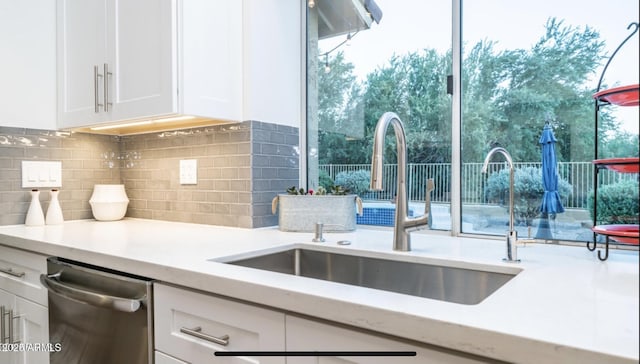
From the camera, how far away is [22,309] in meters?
1.60

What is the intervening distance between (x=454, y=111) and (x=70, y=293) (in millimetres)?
1482

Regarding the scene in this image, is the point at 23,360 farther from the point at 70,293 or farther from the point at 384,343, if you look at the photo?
the point at 384,343

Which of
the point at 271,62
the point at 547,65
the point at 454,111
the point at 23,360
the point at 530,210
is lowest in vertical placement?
the point at 23,360

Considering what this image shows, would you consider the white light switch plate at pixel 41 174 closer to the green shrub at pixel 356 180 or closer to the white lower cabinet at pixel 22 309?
the white lower cabinet at pixel 22 309

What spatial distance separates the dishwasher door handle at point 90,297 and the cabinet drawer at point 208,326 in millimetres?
75

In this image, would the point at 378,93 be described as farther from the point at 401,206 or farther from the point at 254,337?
the point at 254,337

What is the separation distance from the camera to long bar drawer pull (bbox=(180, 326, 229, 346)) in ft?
3.21

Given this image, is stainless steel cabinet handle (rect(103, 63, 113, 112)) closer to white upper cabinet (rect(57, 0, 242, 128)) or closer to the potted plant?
white upper cabinet (rect(57, 0, 242, 128))

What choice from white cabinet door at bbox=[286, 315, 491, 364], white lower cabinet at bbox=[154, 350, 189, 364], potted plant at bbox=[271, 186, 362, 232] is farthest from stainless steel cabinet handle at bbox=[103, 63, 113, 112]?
white cabinet door at bbox=[286, 315, 491, 364]

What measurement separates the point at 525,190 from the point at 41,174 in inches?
85.2

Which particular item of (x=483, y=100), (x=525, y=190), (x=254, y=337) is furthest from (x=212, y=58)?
(x=525, y=190)

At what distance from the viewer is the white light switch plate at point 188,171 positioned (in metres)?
2.01

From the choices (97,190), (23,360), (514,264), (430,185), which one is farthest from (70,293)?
(514,264)

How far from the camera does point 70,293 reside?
4.19ft
